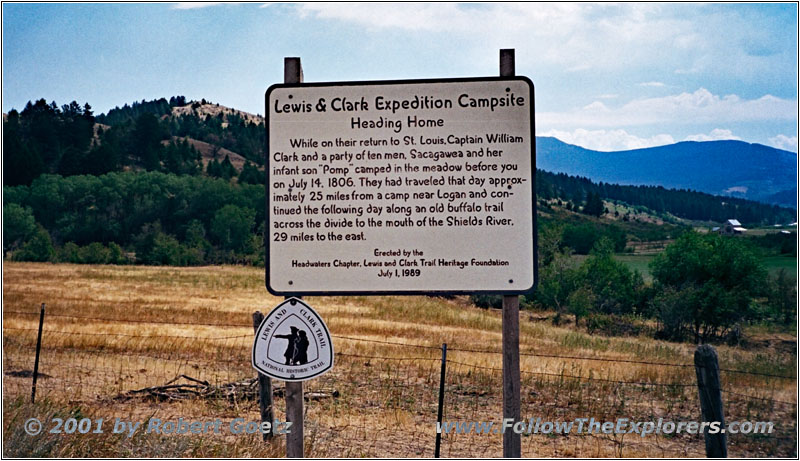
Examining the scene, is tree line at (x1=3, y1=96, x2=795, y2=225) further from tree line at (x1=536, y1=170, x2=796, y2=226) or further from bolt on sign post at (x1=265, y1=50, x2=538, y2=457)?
bolt on sign post at (x1=265, y1=50, x2=538, y2=457)

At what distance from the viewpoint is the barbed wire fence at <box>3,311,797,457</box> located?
9.16m

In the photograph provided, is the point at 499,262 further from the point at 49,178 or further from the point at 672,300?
the point at 49,178

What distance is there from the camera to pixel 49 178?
343 ft

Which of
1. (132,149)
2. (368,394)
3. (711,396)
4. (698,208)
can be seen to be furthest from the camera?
(698,208)

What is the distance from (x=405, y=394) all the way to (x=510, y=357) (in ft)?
22.2

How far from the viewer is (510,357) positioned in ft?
18.6

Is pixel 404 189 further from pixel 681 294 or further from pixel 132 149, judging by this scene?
pixel 132 149

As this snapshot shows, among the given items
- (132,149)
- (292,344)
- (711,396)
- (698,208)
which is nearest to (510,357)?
(292,344)

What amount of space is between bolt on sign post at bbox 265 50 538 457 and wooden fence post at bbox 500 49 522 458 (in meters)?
0.01

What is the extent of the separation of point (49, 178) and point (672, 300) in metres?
93.9

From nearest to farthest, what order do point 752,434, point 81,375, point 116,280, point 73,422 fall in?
1. point 73,422
2. point 752,434
3. point 81,375
4. point 116,280

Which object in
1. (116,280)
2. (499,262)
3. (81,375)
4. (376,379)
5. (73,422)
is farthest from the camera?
(116,280)

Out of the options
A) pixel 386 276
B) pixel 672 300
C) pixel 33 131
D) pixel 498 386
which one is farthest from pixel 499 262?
pixel 33 131

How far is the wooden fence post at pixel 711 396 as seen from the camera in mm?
6547
